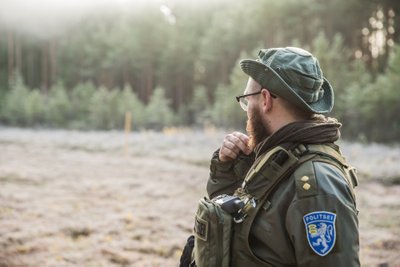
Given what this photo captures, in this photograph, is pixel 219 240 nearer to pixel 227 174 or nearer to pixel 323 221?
pixel 323 221

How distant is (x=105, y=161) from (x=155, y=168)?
231 centimetres

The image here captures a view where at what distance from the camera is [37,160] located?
1410cm

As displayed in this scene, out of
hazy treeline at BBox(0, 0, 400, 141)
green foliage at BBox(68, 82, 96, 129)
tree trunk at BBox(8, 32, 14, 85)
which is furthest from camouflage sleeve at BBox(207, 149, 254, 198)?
tree trunk at BBox(8, 32, 14, 85)

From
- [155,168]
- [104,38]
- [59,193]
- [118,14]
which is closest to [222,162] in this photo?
[59,193]

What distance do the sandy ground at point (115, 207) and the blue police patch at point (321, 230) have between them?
13.2 ft

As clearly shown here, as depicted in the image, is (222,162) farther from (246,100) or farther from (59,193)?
(59,193)

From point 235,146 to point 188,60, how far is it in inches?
1684

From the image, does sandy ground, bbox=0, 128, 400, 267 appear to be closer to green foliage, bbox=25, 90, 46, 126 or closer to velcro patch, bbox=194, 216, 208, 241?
velcro patch, bbox=194, 216, 208, 241

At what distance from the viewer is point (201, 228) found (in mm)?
2092

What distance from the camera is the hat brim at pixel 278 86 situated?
2004mm

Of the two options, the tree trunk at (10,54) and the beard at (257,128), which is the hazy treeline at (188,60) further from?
the beard at (257,128)

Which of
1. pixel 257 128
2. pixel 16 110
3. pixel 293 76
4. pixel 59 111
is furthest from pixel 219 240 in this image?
pixel 16 110

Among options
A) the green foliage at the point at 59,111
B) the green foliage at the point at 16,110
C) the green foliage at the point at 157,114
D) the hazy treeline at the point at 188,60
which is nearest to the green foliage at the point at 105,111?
the hazy treeline at the point at 188,60

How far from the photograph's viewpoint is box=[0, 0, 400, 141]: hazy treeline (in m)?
25.2
